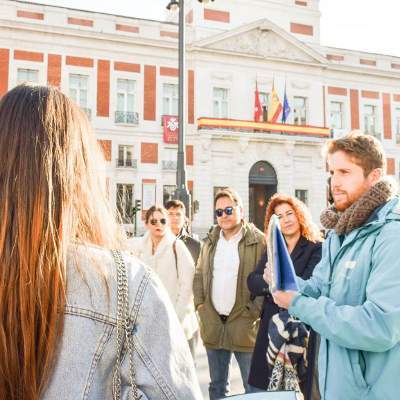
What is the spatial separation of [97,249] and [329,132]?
90.4 feet

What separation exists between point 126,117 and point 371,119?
15.7 m

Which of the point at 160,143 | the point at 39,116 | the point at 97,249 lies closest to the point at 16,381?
the point at 97,249

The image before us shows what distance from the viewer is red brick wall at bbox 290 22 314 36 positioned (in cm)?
2825

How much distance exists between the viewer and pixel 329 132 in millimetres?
27203

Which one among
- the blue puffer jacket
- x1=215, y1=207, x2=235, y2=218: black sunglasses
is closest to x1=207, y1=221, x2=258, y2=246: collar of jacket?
x1=215, y1=207, x2=235, y2=218: black sunglasses

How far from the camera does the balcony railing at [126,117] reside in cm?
2394

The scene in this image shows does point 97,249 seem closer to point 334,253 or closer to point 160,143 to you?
point 334,253

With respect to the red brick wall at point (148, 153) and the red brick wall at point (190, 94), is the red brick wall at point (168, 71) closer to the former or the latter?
the red brick wall at point (190, 94)

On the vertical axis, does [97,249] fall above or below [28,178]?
below

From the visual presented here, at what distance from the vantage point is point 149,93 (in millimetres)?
24516

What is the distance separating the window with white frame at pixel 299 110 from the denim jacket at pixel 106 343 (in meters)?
27.3

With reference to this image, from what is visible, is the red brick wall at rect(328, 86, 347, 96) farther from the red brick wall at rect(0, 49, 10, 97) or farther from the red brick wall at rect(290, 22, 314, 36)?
the red brick wall at rect(0, 49, 10, 97)

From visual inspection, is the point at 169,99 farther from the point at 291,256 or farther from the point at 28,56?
the point at 291,256

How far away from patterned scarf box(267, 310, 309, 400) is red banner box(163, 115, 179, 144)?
2184 cm
